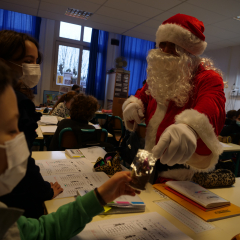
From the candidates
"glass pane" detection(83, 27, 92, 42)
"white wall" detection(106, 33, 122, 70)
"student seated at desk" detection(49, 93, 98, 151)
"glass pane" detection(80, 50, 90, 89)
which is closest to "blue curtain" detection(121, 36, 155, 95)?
"white wall" detection(106, 33, 122, 70)

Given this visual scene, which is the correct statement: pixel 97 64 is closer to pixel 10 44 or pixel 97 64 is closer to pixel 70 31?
pixel 70 31

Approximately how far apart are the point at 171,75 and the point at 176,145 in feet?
2.51

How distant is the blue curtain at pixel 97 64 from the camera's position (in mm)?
6906

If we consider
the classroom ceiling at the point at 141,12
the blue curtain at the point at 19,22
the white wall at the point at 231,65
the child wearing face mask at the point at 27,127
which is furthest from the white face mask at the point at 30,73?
the white wall at the point at 231,65

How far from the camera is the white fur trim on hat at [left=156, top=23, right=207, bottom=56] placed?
130cm

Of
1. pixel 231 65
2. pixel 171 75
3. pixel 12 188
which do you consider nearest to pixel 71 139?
pixel 171 75

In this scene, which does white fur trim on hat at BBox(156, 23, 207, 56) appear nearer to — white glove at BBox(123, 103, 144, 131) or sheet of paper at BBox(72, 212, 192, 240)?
white glove at BBox(123, 103, 144, 131)

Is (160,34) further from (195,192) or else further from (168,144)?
(195,192)

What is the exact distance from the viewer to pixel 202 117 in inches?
35.2

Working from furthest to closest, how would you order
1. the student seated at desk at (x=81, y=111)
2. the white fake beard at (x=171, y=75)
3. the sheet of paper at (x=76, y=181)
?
the student seated at desk at (x=81, y=111)
the white fake beard at (x=171, y=75)
the sheet of paper at (x=76, y=181)

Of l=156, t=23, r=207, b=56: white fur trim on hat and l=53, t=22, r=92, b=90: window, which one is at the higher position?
l=53, t=22, r=92, b=90: window

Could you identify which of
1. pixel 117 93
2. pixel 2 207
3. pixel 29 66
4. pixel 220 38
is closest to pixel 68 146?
pixel 29 66

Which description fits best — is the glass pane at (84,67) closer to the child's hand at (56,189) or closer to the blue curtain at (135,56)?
the blue curtain at (135,56)

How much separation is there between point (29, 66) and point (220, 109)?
48.0 inches
